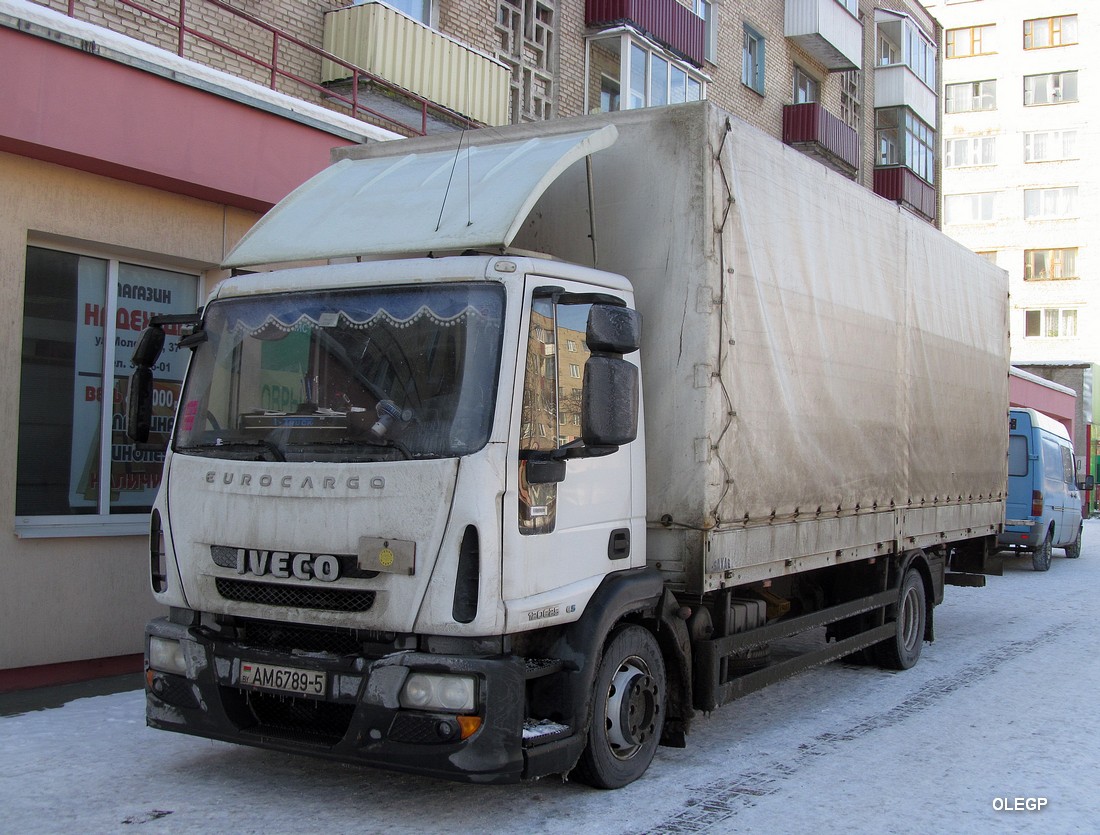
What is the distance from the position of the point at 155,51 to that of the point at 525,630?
228 inches

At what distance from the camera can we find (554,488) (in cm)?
498

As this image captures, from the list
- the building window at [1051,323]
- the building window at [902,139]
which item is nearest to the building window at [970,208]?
the building window at [1051,323]

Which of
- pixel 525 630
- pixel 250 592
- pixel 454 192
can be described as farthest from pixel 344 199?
pixel 525 630

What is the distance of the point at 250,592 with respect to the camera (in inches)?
196

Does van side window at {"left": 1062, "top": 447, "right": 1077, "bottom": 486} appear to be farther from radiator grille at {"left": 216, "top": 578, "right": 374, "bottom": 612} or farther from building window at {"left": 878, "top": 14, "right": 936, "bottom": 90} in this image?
radiator grille at {"left": 216, "top": 578, "right": 374, "bottom": 612}

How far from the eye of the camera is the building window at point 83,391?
803 centimetres

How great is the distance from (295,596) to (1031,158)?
5166 centimetres

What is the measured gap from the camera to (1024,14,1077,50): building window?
49250mm

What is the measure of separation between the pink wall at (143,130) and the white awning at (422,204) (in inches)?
95.1

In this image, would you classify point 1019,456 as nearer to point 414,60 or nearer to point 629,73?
point 629,73

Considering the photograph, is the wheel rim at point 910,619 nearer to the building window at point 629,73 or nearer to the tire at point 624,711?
the tire at point 624,711

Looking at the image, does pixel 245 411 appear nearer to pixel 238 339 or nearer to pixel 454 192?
pixel 238 339

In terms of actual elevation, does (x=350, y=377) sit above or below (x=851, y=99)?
below

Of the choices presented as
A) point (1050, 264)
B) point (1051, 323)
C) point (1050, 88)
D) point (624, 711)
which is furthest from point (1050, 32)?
point (624, 711)
